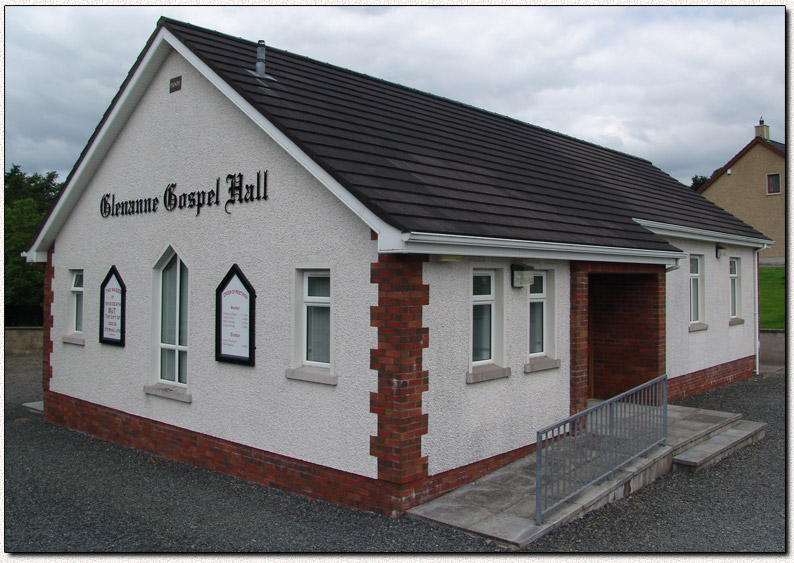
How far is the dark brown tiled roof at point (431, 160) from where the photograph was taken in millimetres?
7438

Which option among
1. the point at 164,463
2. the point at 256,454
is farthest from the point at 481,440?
the point at 164,463

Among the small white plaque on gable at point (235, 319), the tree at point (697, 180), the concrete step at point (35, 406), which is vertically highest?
the tree at point (697, 180)

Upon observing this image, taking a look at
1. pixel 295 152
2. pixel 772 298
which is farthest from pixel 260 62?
pixel 772 298

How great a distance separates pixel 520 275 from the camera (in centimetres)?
821

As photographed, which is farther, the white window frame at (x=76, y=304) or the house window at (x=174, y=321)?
the white window frame at (x=76, y=304)

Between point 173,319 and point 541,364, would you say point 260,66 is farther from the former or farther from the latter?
point 541,364

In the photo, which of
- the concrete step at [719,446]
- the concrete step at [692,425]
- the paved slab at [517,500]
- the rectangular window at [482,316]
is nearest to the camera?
the paved slab at [517,500]

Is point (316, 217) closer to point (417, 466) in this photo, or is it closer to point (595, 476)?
point (417, 466)

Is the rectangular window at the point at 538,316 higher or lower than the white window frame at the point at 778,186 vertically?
lower

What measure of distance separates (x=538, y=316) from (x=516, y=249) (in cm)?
171

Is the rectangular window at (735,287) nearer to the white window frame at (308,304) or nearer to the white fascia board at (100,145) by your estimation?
the white window frame at (308,304)

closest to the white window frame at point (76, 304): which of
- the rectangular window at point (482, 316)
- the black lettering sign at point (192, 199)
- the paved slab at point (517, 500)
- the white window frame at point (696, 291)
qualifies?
the black lettering sign at point (192, 199)

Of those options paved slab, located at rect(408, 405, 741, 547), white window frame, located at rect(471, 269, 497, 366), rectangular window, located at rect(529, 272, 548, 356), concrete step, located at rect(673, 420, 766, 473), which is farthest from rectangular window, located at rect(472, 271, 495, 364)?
concrete step, located at rect(673, 420, 766, 473)

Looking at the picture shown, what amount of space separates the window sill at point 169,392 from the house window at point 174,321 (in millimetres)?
131
